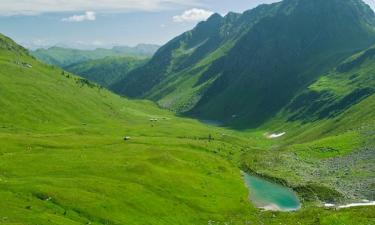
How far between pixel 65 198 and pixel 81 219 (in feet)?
21.2

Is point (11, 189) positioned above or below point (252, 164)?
above

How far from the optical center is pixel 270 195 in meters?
127

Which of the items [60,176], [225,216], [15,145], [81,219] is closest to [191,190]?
[225,216]

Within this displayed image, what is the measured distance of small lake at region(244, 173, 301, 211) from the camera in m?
116

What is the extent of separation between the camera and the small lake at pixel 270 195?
11556cm

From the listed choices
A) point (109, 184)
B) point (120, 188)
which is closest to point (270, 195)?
point (120, 188)

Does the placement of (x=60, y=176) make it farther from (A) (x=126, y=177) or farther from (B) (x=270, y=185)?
(B) (x=270, y=185)

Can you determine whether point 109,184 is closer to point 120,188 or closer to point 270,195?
point 120,188

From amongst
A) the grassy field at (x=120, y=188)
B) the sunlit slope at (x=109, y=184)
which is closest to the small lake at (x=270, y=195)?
the grassy field at (x=120, y=188)

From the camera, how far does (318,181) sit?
137 meters

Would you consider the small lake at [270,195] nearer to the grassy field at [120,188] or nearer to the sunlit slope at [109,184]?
the grassy field at [120,188]

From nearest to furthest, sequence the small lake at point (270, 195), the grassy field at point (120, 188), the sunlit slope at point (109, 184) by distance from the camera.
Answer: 1. the sunlit slope at point (109, 184)
2. the grassy field at point (120, 188)
3. the small lake at point (270, 195)

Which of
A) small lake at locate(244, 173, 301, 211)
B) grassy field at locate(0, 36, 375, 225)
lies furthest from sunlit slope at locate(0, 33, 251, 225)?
small lake at locate(244, 173, 301, 211)

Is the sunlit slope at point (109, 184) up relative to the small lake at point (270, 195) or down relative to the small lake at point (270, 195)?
up
